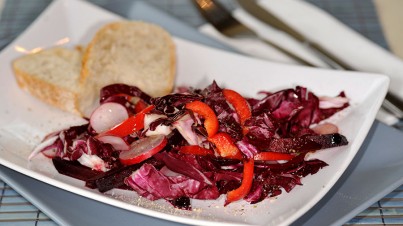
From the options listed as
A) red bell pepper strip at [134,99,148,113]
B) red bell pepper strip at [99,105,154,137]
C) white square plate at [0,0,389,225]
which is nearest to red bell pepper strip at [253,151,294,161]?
white square plate at [0,0,389,225]

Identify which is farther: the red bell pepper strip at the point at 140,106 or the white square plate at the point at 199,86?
the red bell pepper strip at the point at 140,106

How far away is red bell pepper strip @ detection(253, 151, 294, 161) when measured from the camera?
2.89m

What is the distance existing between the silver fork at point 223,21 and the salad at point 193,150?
114 cm

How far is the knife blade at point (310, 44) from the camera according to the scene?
3631 millimetres

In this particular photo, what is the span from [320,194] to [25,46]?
2.12 m

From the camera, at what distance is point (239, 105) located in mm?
3049

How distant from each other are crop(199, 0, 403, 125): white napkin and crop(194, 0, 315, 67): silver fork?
4 cm

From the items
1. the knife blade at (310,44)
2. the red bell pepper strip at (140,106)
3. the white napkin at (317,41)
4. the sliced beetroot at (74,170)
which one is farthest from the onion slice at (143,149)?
the knife blade at (310,44)

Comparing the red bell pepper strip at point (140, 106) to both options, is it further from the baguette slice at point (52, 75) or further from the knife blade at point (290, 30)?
the knife blade at point (290, 30)

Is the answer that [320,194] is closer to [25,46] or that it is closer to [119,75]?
[119,75]

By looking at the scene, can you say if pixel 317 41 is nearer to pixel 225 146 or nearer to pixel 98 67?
pixel 98 67

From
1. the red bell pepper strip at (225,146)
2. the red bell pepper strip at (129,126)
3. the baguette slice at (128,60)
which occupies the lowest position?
the baguette slice at (128,60)

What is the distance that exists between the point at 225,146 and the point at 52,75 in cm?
136

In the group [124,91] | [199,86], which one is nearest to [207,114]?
[124,91]
